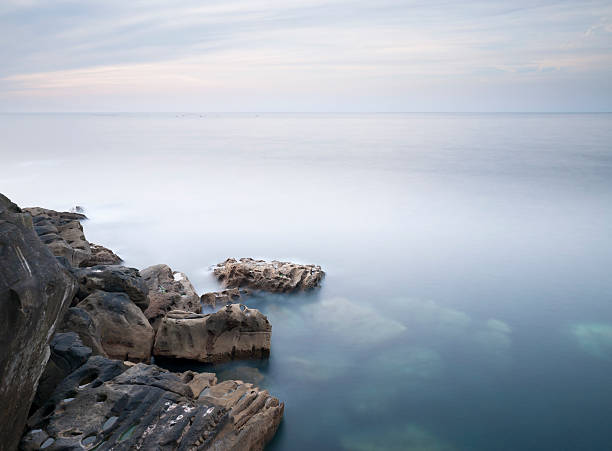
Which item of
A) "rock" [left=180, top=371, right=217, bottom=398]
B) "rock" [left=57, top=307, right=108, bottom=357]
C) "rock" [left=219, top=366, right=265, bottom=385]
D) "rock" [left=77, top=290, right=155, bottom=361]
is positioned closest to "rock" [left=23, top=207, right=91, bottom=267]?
"rock" [left=77, top=290, right=155, bottom=361]

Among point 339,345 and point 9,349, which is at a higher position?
point 9,349

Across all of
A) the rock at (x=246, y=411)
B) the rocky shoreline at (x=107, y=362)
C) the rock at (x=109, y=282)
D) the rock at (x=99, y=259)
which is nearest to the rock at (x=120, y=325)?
the rocky shoreline at (x=107, y=362)

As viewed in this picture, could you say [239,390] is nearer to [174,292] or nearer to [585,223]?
[174,292]

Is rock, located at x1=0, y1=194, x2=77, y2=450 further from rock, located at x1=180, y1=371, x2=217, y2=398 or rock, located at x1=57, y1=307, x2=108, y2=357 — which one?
rock, located at x1=180, y1=371, x2=217, y2=398

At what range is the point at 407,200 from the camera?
29.6m

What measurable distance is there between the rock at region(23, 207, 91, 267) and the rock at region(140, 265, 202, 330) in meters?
1.66

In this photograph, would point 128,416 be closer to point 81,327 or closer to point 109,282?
point 81,327

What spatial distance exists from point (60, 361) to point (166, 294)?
5.25 metres

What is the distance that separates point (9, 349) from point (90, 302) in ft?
15.7

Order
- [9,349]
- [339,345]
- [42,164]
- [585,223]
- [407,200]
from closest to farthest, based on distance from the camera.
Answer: [9,349] → [339,345] → [585,223] → [407,200] → [42,164]

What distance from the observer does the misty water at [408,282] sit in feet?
30.5

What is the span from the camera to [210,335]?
402 inches

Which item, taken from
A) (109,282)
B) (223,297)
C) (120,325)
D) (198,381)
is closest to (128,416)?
(198,381)

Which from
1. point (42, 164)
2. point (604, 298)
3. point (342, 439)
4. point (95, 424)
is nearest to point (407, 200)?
point (604, 298)
